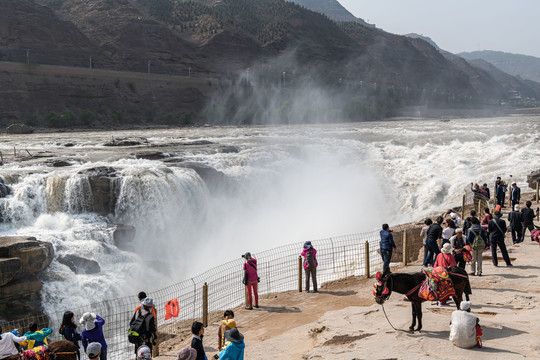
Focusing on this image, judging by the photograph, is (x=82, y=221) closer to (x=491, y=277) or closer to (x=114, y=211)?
(x=114, y=211)

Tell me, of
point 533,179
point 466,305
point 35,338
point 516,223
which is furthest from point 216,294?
point 533,179

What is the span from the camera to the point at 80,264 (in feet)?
→ 55.3

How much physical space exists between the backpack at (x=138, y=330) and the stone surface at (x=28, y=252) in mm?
8723

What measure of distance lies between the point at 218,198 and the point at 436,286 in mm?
18820

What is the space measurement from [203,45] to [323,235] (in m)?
86.4

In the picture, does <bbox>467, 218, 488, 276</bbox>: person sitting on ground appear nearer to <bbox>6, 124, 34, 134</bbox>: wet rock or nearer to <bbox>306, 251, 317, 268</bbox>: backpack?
<bbox>306, 251, 317, 268</bbox>: backpack

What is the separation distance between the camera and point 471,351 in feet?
22.3

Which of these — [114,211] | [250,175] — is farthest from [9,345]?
[250,175]

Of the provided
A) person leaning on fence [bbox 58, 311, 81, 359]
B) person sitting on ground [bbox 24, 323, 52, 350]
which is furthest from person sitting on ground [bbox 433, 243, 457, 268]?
person sitting on ground [bbox 24, 323, 52, 350]

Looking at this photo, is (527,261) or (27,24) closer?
(527,261)

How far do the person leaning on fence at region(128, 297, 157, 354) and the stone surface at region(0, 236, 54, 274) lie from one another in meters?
8.70

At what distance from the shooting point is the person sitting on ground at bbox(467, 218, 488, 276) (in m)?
10.5

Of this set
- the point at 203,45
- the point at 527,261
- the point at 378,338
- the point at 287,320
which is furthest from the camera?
the point at 203,45

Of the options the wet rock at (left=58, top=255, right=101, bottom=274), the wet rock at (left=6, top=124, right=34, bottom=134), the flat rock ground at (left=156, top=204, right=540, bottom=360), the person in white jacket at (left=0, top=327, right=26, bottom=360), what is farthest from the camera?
the wet rock at (left=6, top=124, right=34, bottom=134)
